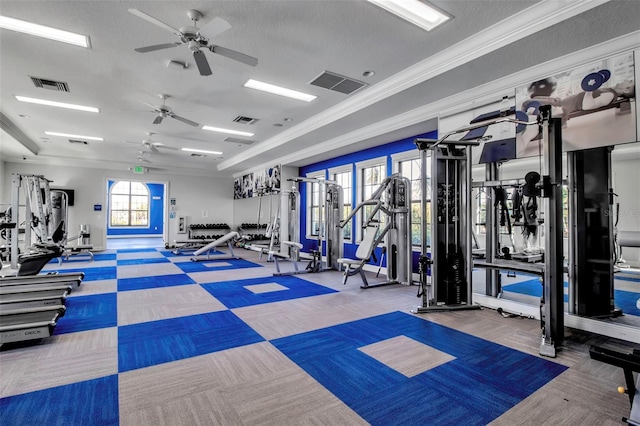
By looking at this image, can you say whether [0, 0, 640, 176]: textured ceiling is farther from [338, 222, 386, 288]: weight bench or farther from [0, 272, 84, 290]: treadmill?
[0, 272, 84, 290]: treadmill

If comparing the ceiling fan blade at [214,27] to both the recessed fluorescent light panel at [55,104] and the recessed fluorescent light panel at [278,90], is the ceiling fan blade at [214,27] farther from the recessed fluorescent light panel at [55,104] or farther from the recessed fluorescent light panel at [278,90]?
the recessed fluorescent light panel at [55,104]

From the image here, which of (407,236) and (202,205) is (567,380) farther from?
(202,205)

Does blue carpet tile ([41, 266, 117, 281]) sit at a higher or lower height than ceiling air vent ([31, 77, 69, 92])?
lower

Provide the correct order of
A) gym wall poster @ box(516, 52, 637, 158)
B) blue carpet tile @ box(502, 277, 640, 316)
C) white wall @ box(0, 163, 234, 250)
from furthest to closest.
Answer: white wall @ box(0, 163, 234, 250), blue carpet tile @ box(502, 277, 640, 316), gym wall poster @ box(516, 52, 637, 158)

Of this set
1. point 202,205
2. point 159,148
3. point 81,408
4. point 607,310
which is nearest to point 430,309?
point 607,310

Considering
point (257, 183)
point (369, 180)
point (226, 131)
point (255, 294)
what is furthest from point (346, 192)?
point (255, 294)

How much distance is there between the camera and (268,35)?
11.8ft

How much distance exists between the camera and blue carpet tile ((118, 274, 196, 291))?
5.28 m

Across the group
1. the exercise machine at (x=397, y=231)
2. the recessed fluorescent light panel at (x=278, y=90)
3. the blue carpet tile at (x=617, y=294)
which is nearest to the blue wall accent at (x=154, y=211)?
the recessed fluorescent light panel at (x=278, y=90)

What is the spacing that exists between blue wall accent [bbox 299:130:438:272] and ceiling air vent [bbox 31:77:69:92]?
5.39 m

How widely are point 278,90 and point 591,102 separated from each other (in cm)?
394

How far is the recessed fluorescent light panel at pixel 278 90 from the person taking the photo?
488 centimetres

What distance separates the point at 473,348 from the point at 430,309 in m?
1.04

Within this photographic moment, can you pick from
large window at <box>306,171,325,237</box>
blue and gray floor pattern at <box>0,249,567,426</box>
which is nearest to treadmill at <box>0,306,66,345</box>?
blue and gray floor pattern at <box>0,249,567,426</box>
